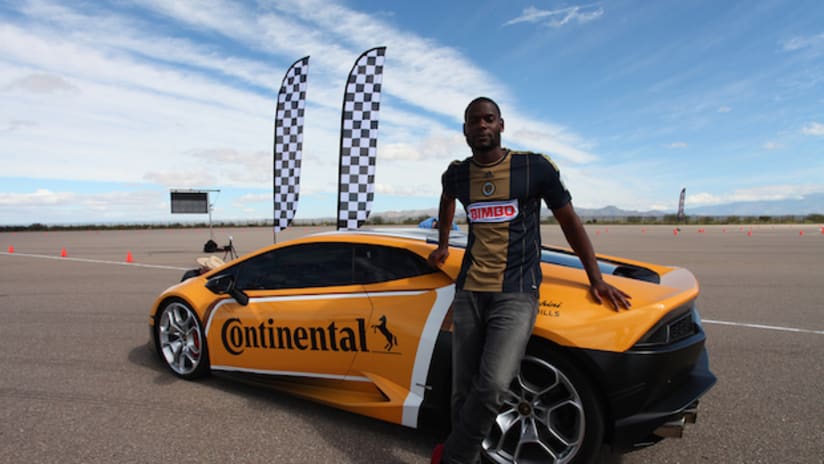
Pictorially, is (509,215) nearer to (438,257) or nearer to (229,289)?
(438,257)

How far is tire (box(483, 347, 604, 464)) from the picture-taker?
93.0 inches

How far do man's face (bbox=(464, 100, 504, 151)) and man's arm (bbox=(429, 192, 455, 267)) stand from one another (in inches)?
17.0

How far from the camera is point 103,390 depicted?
12.4 feet

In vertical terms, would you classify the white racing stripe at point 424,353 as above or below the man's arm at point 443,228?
below

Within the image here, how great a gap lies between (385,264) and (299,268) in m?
0.76

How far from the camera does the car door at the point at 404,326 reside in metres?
2.74

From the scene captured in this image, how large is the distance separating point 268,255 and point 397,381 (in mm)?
1509

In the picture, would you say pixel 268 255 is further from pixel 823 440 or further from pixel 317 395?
pixel 823 440

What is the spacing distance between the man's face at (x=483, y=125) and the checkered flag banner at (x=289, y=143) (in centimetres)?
830

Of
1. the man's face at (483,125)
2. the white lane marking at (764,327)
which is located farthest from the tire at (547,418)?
the white lane marking at (764,327)

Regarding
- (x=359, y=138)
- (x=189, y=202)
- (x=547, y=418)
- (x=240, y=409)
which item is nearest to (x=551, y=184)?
(x=547, y=418)

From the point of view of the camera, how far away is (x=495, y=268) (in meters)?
2.27

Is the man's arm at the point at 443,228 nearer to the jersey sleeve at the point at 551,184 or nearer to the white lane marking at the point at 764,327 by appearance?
the jersey sleeve at the point at 551,184

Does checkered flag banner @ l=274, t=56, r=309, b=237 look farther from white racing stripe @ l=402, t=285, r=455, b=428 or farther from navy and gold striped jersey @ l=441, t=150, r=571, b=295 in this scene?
navy and gold striped jersey @ l=441, t=150, r=571, b=295
